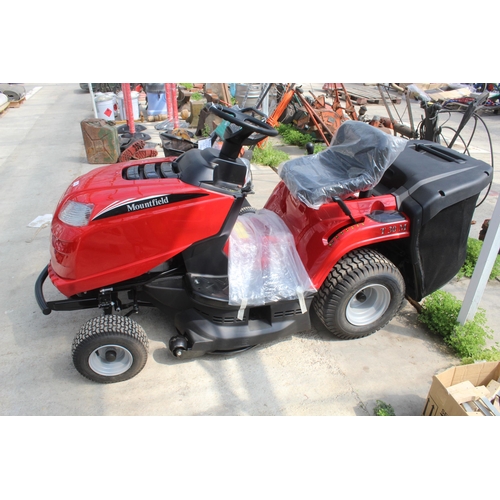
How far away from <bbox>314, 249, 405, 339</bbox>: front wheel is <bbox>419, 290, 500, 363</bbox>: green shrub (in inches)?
14.1

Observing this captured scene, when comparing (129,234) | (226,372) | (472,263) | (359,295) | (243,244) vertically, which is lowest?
(226,372)

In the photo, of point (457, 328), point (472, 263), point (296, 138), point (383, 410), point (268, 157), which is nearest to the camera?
point (383, 410)

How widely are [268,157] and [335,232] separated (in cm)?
403

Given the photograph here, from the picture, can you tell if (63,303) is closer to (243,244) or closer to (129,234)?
(129,234)

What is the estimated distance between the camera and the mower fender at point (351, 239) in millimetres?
2381

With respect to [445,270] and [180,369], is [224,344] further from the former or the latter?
[445,270]

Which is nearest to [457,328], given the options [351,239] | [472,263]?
[351,239]

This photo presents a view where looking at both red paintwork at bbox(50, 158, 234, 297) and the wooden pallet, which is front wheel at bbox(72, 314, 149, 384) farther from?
the wooden pallet

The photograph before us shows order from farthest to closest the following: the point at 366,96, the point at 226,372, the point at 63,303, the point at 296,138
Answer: the point at 366,96 → the point at 296,138 → the point at 226,372 → the point at 63,303

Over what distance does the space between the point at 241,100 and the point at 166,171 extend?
7158mm

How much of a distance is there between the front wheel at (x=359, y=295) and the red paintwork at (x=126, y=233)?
0.82m

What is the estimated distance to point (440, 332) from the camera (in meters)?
2.77

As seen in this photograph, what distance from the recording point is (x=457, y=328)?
8.71 ft
